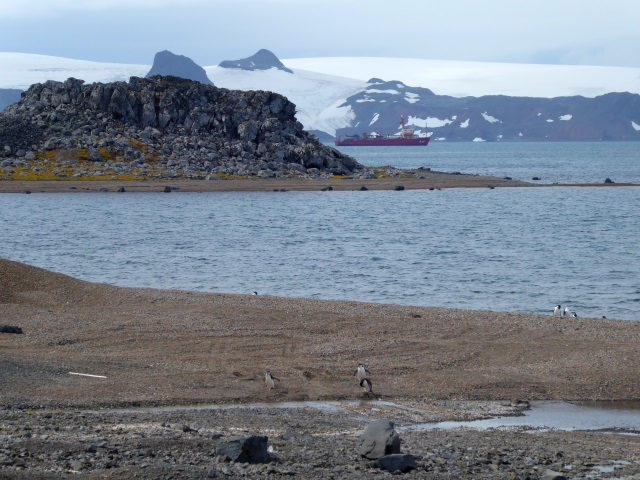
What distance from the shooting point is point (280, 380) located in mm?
20578

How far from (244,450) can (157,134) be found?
314 feet

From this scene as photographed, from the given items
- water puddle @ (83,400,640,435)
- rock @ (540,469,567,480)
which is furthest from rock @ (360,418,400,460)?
water puddle @ (83,400,640,435)

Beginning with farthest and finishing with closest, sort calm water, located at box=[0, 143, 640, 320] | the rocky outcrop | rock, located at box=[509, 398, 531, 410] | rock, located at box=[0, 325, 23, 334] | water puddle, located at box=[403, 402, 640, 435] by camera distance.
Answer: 1. the rocky outcrop
2. calm water, located at box=[0, 143, 640, 320]
3. rock, located at box=[0, 325, 23, 334]
4. rock, located at box=[509, 398, 531, 410]
5. water puddle, located at box=[403, 402, 640, 435]

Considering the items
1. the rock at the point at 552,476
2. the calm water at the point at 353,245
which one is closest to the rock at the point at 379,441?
the rock at the point at 552,476

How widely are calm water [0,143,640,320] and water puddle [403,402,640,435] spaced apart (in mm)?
13389

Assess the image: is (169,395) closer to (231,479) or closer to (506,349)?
(231,479)

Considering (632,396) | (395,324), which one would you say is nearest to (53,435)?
(632,396)

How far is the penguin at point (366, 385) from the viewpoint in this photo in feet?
64.2

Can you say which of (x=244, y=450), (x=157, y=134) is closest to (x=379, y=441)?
(x=244, y=450)

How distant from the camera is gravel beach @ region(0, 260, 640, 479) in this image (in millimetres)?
13523

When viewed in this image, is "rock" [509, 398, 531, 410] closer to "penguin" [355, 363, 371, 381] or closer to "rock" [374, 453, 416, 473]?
"penguin" [355, 363, 371, 381]

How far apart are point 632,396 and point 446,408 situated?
3.96m

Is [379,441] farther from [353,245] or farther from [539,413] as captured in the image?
[353,245]

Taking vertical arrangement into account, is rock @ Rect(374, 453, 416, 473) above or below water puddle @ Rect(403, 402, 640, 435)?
above
